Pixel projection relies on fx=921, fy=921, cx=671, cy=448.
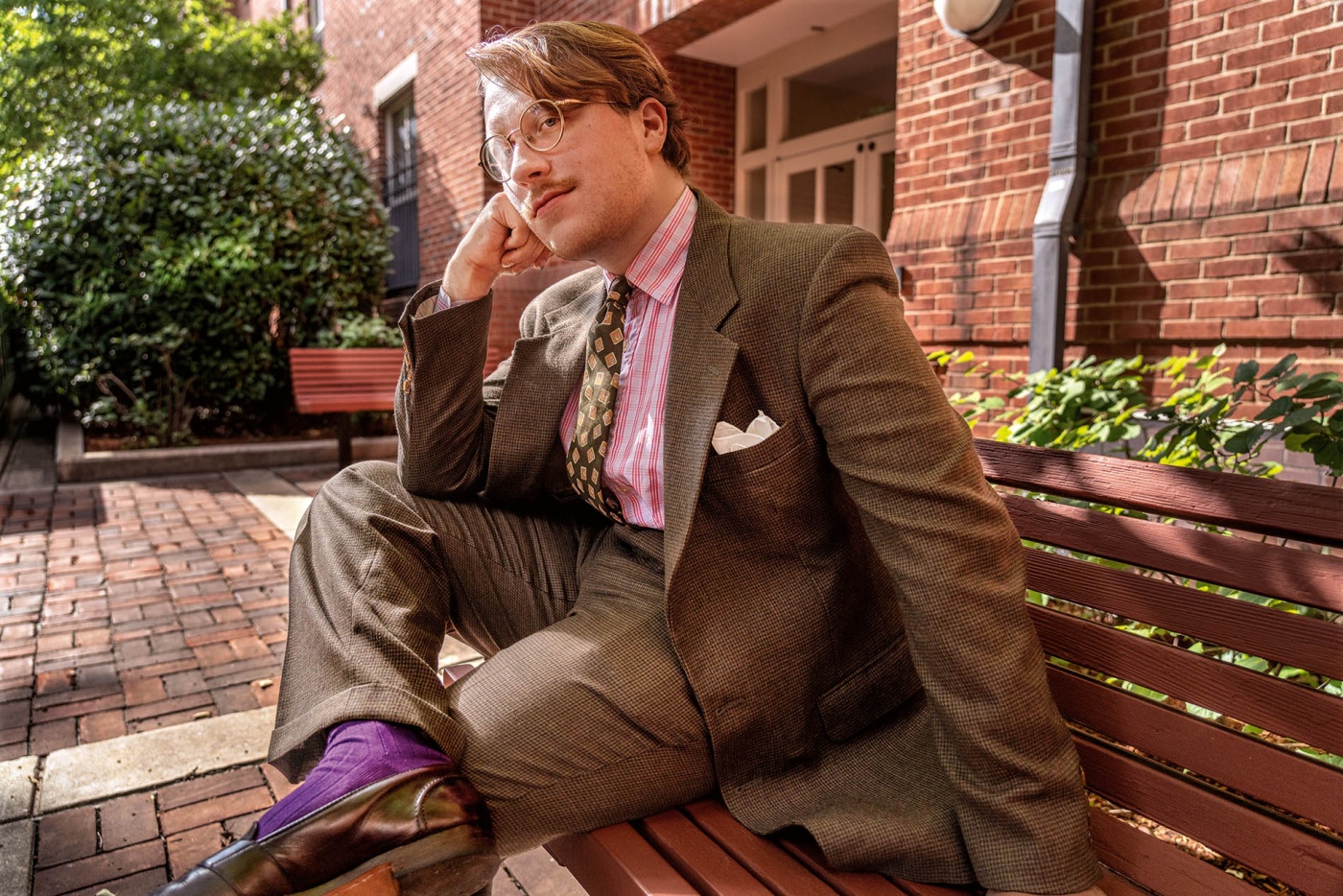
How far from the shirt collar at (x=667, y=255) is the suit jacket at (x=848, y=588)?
4 cm

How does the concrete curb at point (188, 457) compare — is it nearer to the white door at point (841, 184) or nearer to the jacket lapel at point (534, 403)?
the white door at point (841, 184)

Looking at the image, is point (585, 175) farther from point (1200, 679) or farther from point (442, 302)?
point (1200, 679)

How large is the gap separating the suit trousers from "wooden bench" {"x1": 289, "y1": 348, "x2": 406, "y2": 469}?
528 centimetres

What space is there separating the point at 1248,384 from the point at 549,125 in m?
1.58

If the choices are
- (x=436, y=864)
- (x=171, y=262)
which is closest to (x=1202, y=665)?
(x=436, y=864)

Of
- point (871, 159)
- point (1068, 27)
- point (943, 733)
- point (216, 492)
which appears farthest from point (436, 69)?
point (943, 733)

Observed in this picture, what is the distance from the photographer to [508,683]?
136 centimetres

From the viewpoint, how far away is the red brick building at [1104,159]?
397 cm

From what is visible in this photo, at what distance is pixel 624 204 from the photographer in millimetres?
1533

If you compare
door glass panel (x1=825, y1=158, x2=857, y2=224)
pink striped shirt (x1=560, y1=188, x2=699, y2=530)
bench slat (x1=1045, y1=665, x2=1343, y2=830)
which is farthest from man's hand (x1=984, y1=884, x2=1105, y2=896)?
door glass panel (x1=825, y1=158, x2=857, y2=224)

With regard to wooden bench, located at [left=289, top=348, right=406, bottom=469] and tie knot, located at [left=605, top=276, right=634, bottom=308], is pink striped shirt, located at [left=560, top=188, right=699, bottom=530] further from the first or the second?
wooden bench, located at [left=289, top=348, right=406, bottom=469]

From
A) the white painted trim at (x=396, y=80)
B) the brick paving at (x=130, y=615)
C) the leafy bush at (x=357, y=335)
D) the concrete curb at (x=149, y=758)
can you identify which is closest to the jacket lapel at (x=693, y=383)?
the concrete curb at (x=149, y=758)

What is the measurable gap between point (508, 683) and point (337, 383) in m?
5.89

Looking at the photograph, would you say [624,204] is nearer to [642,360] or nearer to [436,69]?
[642,360]
